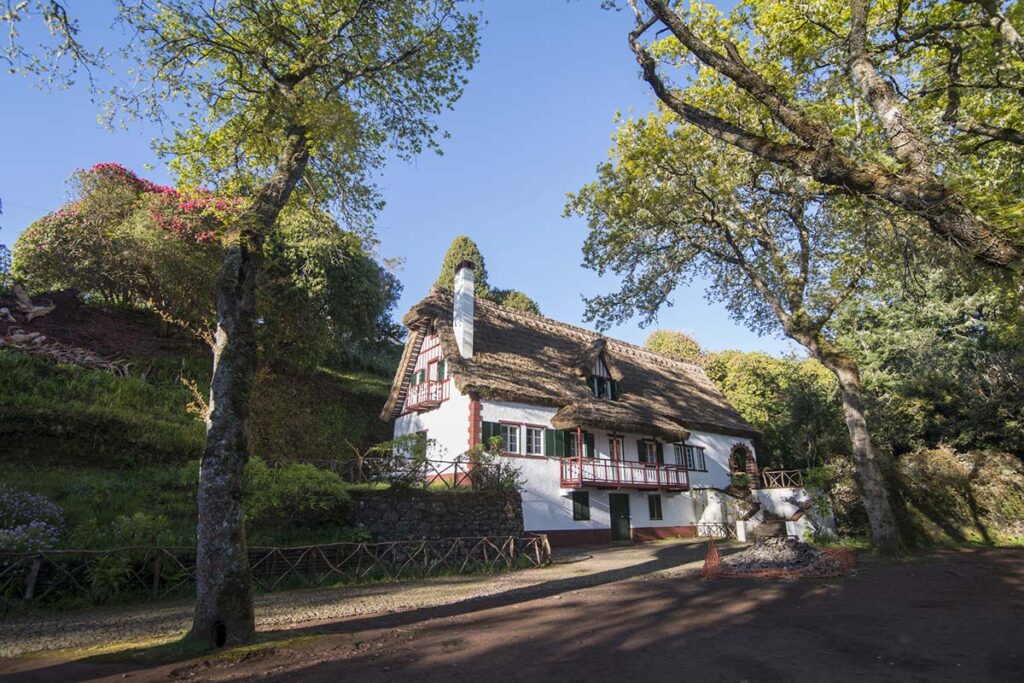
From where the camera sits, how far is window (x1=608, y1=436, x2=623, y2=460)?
2292 centimetres

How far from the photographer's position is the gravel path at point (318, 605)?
806cm

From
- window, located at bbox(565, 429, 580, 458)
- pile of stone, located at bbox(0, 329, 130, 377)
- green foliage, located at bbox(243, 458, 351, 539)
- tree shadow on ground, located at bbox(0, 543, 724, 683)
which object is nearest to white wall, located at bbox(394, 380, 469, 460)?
window, located at bbox(565, 429, 580, 458)

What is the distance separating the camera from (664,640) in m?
7.07

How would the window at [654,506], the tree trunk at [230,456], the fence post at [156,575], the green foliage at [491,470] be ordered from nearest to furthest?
the tree trunk at [230,456] → the fence post at [156,575] → the green foliage at [491,470] → the window at [654,506]

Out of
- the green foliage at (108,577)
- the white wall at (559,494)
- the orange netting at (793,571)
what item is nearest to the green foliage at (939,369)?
the white wall at (559,494)

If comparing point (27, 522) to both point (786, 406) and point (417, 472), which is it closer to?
point (417, 472)

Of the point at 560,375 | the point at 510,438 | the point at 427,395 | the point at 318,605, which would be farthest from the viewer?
the point at 560,375

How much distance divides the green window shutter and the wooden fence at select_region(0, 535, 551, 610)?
14.5 feet

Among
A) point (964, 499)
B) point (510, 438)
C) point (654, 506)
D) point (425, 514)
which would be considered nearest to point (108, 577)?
point (425, 514)

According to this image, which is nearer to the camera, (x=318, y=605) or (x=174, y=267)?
(x=318, y=605)

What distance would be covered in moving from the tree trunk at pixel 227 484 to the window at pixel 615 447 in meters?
17.3

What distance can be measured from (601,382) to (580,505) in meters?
5.75

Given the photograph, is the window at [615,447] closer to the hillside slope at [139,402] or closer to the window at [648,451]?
the window at [648,451]

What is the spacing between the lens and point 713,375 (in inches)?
1479
